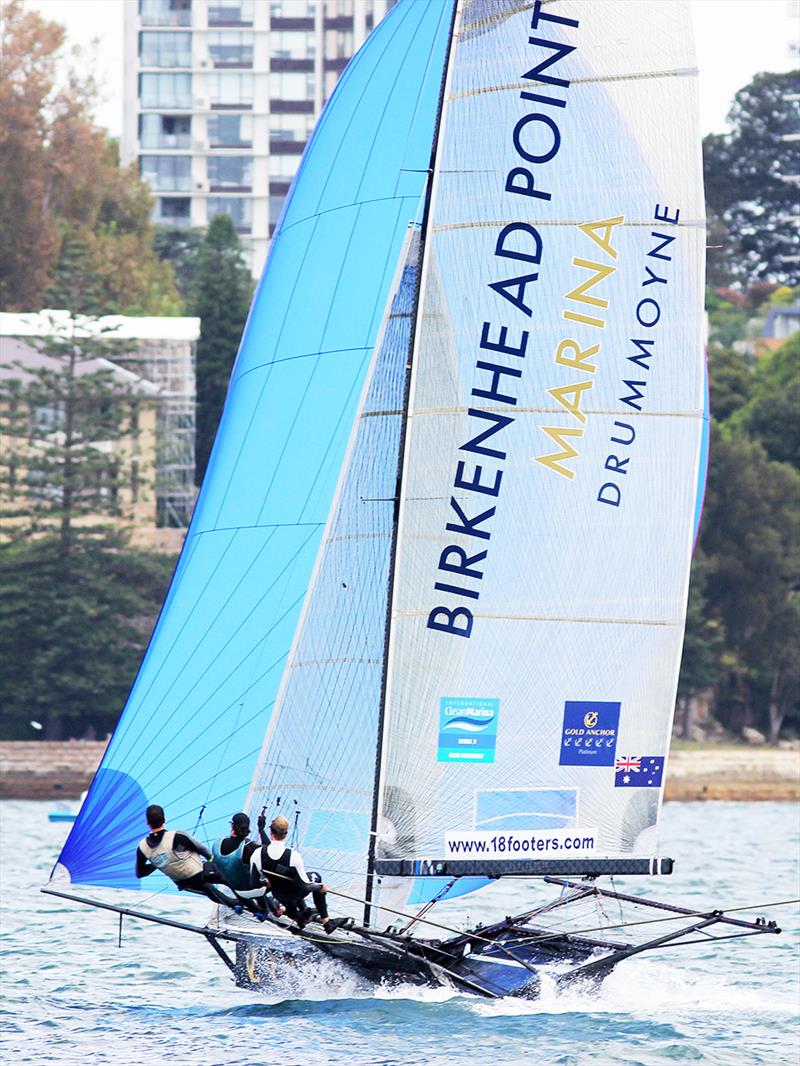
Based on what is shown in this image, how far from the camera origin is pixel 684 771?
159 ft

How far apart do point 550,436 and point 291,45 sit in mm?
82067

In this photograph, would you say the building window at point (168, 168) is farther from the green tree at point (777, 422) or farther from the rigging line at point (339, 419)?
the rigging line at point (339, 419)

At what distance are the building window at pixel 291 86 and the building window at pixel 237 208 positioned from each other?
459 cm

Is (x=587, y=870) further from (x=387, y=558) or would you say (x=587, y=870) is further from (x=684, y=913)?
(x=387, y=558)

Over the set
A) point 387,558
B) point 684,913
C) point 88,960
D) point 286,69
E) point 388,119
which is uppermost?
point 286,69

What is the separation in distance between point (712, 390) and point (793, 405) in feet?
8.73

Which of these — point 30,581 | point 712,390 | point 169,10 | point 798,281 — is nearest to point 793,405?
point 712,390

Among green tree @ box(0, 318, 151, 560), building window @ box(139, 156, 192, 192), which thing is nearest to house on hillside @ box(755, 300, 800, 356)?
building window @ box(139, 156, 192, 192)

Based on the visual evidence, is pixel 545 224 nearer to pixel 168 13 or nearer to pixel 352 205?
pixel 352 205

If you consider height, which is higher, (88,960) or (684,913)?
(684,913)

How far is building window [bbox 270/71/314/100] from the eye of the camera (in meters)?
94.2

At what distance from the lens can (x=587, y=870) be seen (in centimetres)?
1460

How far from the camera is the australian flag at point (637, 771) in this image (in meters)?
14.8

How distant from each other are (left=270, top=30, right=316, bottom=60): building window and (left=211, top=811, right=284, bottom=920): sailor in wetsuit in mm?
82368
